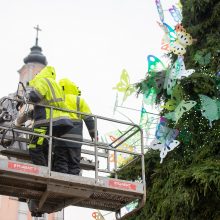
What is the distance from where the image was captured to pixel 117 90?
15.2m

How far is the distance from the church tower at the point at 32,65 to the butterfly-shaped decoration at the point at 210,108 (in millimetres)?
27761

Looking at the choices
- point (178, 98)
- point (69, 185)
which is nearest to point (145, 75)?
point (178, 98)

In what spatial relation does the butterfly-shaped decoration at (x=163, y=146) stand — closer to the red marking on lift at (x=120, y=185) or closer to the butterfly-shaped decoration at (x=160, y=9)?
the butterfly-shaped decoration at (x=160, y=9)

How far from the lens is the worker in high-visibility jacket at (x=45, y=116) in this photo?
939 centimetres

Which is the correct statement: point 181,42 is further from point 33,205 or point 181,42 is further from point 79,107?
point 33,205

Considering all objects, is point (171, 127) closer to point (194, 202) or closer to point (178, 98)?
point (178, 98)

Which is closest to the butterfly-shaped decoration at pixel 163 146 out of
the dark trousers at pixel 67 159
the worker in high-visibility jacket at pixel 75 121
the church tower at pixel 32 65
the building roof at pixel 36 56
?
the worker in high-visibility jacket at pixel 75 121

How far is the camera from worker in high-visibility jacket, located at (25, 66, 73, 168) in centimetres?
939

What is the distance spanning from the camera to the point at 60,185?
29.8 feet

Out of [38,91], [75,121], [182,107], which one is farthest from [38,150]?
[182,107]

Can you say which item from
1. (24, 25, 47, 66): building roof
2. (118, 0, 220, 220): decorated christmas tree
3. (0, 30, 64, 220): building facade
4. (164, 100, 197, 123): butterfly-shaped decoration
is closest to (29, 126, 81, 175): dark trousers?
(118, 0, 220, 220): decorated christmas tree

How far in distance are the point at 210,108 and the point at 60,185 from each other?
521 centimetres

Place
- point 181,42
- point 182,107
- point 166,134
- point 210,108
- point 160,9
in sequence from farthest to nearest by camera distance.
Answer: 1. point 160,9
2. point 181,42
3. point 166,134
4. point 182,107
5. point 210,108

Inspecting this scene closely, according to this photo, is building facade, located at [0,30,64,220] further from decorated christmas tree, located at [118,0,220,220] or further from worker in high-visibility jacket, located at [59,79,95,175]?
worker in high-visibility jacket, located at [59,79,95,175]
